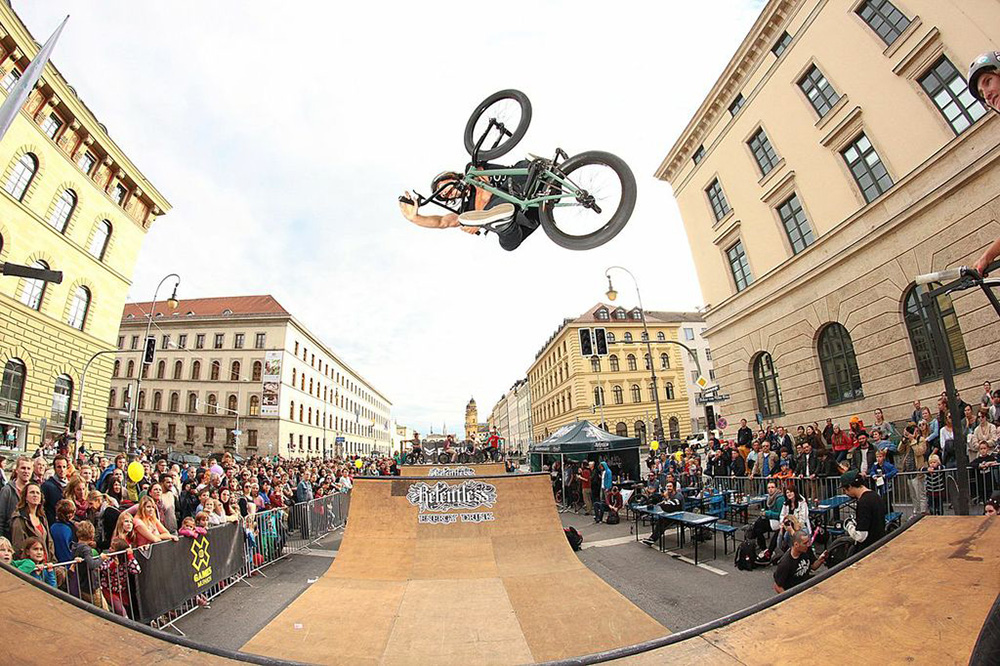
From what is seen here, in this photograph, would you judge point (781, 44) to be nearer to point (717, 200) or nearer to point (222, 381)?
point (717, 200)

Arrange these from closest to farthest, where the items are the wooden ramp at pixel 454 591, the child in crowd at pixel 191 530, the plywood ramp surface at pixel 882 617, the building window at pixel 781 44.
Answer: the plywood ramp surface at pixel 882 617
the wooden ramp at pixel 454 591
the child in crowd at pixel 191 530
the building window at pixel 781 44

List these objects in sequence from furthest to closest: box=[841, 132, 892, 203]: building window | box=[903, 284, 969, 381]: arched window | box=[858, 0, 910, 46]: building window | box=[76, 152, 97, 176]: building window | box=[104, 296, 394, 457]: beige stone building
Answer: box=[104, 296, 394, 457]: beige stone building, box=[76, 152, 97, 176]: building window, box=[841, 132, 892, 203]: building window, box=[858, 0, 910, 46]: building window, box=[903, 284, 969, 381]: arched window

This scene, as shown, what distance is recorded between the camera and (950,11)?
1095 centimetres

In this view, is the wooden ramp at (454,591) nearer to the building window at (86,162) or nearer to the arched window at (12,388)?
the arched window at (12,388)

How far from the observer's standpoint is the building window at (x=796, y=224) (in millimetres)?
15602

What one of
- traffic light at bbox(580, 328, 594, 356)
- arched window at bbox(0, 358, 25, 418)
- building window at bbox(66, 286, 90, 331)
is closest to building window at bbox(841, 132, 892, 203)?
traffic light at bbox(580, 328, 594, 356)

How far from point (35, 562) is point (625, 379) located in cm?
4856

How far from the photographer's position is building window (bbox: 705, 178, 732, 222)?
64.3 feet

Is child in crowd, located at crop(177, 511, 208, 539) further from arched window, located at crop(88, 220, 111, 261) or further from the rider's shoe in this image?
arched window, located at crop(88, 220, 111, 261)

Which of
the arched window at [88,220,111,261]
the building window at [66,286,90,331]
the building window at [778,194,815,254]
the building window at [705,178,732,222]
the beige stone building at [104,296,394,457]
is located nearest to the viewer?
the building window at [778,194,815,254]

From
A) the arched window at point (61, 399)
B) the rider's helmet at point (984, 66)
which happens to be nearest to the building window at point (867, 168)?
the rider's helmet at point (984, 66)

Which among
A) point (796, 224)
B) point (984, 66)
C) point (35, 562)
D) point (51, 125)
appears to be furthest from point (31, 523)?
point (51, 125)

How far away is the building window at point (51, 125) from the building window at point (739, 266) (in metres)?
31.9

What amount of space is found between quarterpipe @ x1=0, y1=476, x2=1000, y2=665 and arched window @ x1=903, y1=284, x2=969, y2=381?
10.8 metres
